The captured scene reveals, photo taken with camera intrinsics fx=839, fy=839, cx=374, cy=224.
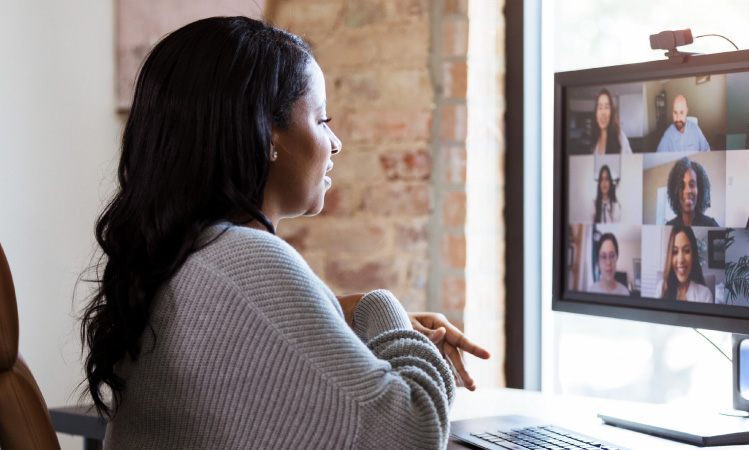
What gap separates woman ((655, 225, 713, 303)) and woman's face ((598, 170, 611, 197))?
0.13 metres

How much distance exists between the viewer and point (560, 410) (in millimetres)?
1382

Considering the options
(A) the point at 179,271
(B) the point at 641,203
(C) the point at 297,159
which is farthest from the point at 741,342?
(A) the point at 179,271

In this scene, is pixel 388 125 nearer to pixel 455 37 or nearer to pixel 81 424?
pixel 455 37

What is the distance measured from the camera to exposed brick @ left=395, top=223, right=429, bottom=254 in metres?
1.81

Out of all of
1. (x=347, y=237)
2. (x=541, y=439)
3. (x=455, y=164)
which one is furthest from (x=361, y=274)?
(x=541, y=439)

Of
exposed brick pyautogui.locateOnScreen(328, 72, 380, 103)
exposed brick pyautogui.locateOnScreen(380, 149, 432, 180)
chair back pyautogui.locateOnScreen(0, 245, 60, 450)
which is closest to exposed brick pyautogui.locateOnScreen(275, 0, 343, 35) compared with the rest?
exposed brick pyautogui.locateOnScreen(328, 72, 380, 103)

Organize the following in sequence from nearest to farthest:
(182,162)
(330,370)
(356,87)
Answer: (330,370)
(182,162)
(356,87)

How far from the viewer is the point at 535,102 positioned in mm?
1854

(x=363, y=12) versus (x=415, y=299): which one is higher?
(x=363, y=12)

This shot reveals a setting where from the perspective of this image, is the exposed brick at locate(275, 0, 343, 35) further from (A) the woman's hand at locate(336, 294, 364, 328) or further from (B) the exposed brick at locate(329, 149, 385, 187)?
Result: (A) the woman's hand at locate(336, 294, 364, 328)

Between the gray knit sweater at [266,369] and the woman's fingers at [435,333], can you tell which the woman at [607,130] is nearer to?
the woman's fingers at [435,333]

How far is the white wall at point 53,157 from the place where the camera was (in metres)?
1.90

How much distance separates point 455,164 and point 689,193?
0.61 m

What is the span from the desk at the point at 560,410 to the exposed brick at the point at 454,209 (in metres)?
0.38
